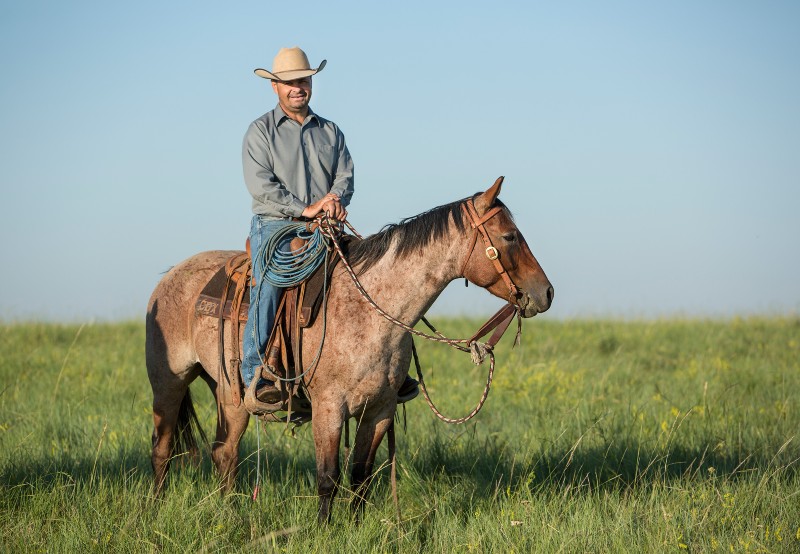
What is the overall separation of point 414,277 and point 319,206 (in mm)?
867

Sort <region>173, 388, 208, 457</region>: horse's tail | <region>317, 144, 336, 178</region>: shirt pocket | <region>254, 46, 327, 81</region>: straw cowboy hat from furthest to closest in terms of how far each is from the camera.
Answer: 1. <region>173, 388, 208, 457</region>: horse's tail
2. <region>317, 144, 336, 178</region>: shirt pocket
3. <region>254, 46, 327, 81</region>: straw cowboy hat

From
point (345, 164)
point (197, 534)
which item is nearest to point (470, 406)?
point (345, 164)

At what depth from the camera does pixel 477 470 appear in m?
7.04

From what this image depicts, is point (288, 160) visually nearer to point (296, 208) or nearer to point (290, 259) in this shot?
point (296, 208)

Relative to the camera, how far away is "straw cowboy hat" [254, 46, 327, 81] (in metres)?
6.08

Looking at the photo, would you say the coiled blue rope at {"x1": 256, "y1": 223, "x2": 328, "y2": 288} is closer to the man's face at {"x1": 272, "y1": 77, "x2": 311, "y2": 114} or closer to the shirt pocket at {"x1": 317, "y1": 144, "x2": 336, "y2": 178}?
the shirt pocket at {"x1": 317, "y1": 144, "x2": 336, "y2": 178}

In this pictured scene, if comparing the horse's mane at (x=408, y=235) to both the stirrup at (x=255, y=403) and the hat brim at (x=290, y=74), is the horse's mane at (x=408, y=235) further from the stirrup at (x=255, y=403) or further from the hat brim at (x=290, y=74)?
the hat brim at (x=290, y=74)

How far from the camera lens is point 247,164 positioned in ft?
20.2

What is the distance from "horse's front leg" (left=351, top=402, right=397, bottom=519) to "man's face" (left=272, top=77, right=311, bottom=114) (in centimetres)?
223

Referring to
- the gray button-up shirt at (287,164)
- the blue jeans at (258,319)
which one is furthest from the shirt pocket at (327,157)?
the blue jeans at (258,319)

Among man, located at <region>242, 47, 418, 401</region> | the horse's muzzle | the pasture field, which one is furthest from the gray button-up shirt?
the pasture field

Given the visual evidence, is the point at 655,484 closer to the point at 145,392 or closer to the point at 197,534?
the point at 197,534

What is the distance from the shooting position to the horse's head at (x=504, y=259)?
17.1 feet

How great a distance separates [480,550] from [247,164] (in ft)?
10.1
